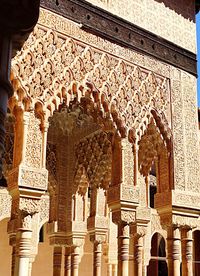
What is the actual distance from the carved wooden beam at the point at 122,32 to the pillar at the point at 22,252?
10.1 ft

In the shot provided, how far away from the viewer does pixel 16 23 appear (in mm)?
2229

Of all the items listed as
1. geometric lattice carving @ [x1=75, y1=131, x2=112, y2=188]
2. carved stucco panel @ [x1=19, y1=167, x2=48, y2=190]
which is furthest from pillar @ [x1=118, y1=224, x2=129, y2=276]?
geometric lattice carving @ [x1=75, y1=131, x2=112, y2=188]

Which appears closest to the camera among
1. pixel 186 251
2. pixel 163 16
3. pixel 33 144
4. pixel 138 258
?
pixel 33 144

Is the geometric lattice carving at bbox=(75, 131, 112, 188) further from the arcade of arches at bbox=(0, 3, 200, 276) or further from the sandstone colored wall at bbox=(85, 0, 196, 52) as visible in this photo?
the sandstone colored wall at bbox=(85, 0, 196, 52)

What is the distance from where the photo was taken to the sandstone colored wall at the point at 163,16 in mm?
7656

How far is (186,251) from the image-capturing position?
751 cm

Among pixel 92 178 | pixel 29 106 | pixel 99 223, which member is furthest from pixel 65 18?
pixel 99 223

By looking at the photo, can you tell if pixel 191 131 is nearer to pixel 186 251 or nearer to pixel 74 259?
pixel 186 251

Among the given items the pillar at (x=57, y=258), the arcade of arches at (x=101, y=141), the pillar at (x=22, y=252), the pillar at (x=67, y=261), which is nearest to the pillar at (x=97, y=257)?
the arcade of arches at (x=101, y=141)

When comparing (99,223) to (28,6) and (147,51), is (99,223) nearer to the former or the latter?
(147,51)

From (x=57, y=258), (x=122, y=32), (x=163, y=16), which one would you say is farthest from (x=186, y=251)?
(x=163, y=16)

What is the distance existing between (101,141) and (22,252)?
13.0 feet

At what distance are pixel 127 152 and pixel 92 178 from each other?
8.48 feet

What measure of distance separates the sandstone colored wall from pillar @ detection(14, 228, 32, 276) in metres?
3.59
